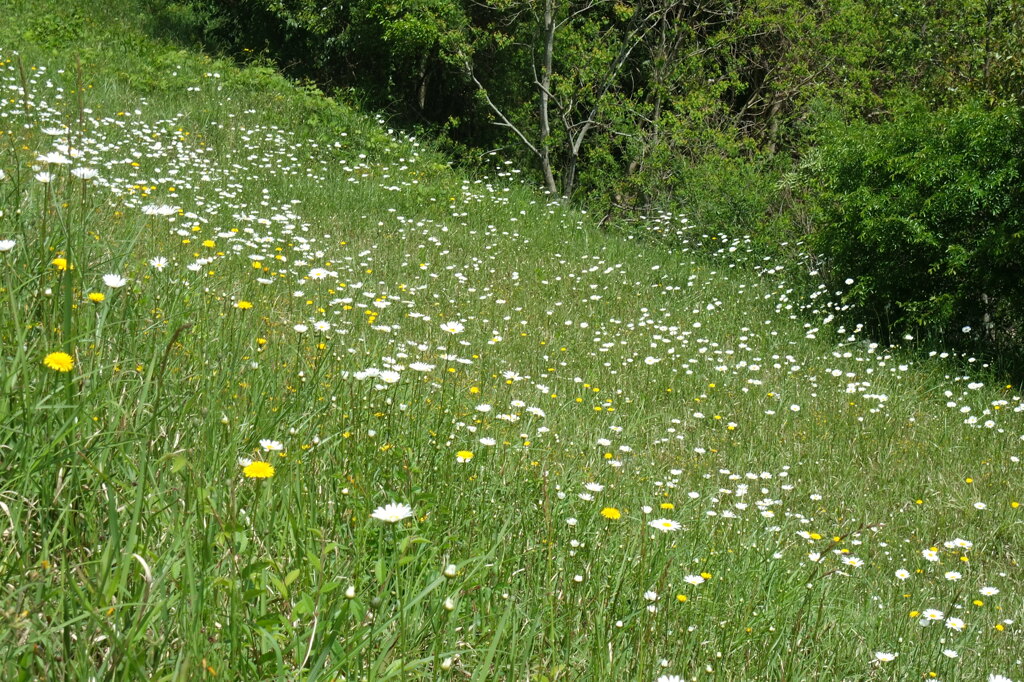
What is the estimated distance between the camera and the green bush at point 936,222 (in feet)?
24.8

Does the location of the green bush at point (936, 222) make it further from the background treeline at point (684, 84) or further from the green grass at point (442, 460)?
the green grass at point (442, 460)

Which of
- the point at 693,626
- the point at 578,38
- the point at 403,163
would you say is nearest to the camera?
the point at 693,626

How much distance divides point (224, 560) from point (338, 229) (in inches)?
282

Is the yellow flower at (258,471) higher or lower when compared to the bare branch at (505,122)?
higher

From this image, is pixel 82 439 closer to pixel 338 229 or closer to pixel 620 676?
pixel 620 676

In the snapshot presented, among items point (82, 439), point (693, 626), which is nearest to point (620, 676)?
point (693, 626)

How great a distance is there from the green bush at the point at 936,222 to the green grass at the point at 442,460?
0.72 meters

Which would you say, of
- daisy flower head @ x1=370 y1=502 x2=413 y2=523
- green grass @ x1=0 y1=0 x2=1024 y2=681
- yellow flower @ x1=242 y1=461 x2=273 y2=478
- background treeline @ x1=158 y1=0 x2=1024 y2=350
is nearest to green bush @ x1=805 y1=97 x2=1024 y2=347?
background treeline @ x1=158 y1=0 x2=1024 y2=350

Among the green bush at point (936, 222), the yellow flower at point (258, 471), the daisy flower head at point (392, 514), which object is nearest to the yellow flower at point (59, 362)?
the yellow flower at point (258, 471)

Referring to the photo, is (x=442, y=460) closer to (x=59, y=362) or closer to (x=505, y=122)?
(x=59, y=362)

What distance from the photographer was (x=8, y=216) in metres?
2.96

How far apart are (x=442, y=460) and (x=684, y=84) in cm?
1242

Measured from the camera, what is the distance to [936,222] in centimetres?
788

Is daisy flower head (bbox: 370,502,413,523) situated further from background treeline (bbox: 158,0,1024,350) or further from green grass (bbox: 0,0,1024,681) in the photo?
background treeline (bbox: 158,0,1024,350)
